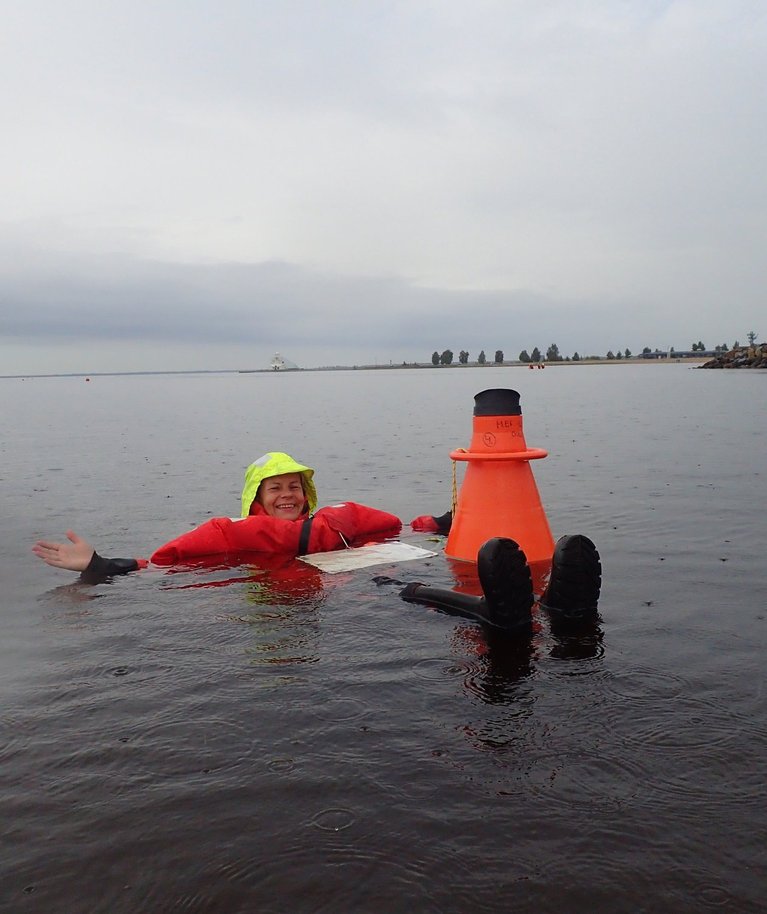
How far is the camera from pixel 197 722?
3.67m

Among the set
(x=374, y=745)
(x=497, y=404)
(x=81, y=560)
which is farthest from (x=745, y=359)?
(x=374, y=745)

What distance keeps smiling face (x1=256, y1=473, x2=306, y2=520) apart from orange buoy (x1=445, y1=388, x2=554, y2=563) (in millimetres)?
1820

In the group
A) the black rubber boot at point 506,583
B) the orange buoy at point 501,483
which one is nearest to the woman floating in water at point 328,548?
the black rubber boot at point 506,583

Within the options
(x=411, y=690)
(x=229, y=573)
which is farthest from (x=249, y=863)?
(x=229, y=573)

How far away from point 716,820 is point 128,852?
1969 millimetres

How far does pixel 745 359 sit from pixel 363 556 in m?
86.6

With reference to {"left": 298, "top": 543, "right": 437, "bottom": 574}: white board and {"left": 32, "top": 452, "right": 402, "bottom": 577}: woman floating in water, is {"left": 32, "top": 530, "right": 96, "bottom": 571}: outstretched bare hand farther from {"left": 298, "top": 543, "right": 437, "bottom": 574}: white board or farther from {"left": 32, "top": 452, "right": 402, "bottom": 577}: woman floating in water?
{"left": 298, "top": 543, "right": 437, "bottom": 574}: white board

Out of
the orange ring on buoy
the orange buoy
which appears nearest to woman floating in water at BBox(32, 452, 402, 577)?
the orange buoy

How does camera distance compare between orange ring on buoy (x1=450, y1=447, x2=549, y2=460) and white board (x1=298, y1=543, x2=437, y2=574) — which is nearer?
orange ring on buoy (x1=450, y1=447, x2=549, y2=460)

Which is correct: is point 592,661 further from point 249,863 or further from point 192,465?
point 192,465

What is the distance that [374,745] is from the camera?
3.37 meters

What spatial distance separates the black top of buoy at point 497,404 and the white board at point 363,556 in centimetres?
149

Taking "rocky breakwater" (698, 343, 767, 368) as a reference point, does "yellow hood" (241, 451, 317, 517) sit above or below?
below

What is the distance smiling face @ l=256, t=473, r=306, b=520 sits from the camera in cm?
767
